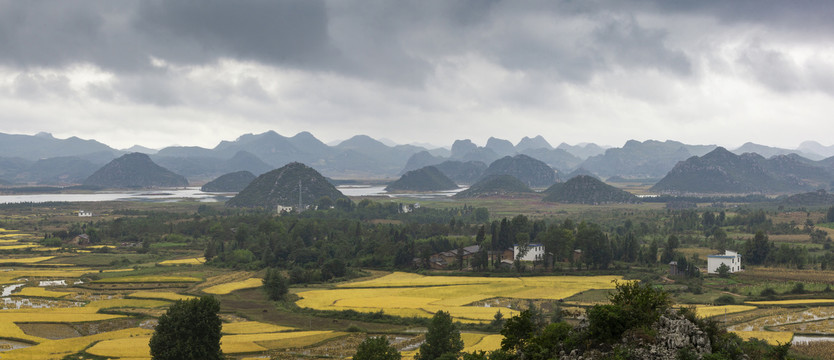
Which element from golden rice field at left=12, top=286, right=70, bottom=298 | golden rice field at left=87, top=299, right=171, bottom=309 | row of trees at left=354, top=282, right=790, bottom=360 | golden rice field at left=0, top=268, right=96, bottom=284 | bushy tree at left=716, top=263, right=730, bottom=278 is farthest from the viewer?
golden rice field at left=0, top=268, right=96, bottom=284

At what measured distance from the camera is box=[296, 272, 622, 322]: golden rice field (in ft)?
219

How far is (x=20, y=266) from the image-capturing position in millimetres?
Answer: 100375

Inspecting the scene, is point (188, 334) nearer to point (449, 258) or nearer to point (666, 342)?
point (666, 342)

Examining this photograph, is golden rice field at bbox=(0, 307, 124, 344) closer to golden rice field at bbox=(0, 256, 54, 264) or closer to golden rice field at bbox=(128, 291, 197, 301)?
golden rice field at bbox=(128, 291, 197, 301)

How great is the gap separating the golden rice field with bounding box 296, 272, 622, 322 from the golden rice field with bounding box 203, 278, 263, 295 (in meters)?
9.55

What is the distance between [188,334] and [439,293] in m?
39.7

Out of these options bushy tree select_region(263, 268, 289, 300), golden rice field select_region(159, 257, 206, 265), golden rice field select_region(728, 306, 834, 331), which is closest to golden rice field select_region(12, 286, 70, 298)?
bushy tree select_region(263, 268, 289, 300)

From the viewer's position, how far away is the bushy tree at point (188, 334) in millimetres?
42969

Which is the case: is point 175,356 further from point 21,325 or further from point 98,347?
point 21,325

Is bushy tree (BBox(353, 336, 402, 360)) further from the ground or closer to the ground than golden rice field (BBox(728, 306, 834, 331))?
further from the ground

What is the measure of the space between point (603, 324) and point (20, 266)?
106467 millimetres

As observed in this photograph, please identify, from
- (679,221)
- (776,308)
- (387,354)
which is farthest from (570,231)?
(387,354)

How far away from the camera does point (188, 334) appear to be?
4359 cm

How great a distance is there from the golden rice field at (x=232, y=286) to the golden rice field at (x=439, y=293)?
9.55 m
